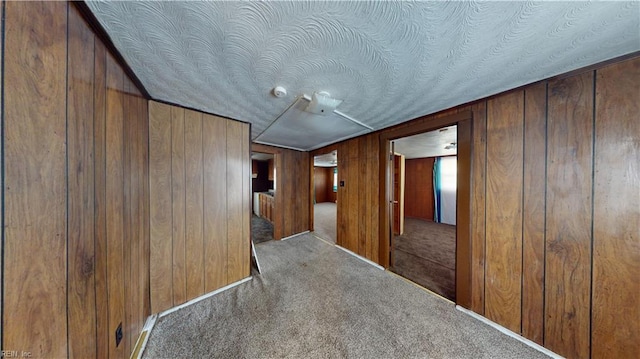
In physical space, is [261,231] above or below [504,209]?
below

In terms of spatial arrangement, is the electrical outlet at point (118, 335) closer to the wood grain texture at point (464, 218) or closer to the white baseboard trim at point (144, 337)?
the white baseboard trim at point (144, 337)

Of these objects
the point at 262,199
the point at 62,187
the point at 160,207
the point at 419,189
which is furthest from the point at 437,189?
the point at 62,187

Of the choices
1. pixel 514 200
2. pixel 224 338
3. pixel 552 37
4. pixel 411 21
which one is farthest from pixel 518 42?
pixel 224 338

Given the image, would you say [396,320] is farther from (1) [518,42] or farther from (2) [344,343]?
(1) [518,42]

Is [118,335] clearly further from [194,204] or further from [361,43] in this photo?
[361,43]

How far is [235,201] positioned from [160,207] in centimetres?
69

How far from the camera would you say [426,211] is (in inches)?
211

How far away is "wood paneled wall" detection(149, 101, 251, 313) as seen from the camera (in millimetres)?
1677

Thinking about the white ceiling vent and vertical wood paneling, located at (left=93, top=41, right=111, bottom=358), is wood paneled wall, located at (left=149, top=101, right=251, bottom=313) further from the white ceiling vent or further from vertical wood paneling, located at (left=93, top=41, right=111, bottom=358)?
vertical wood paneling, located at (left=93, top=41, right=111, bottom=358)

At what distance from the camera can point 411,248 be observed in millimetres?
3219

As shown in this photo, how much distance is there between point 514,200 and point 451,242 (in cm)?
253

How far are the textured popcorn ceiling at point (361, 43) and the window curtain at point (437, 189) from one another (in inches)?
165

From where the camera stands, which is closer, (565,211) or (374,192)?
(565,211)

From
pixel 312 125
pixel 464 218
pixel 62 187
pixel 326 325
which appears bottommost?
pixel 326 325
